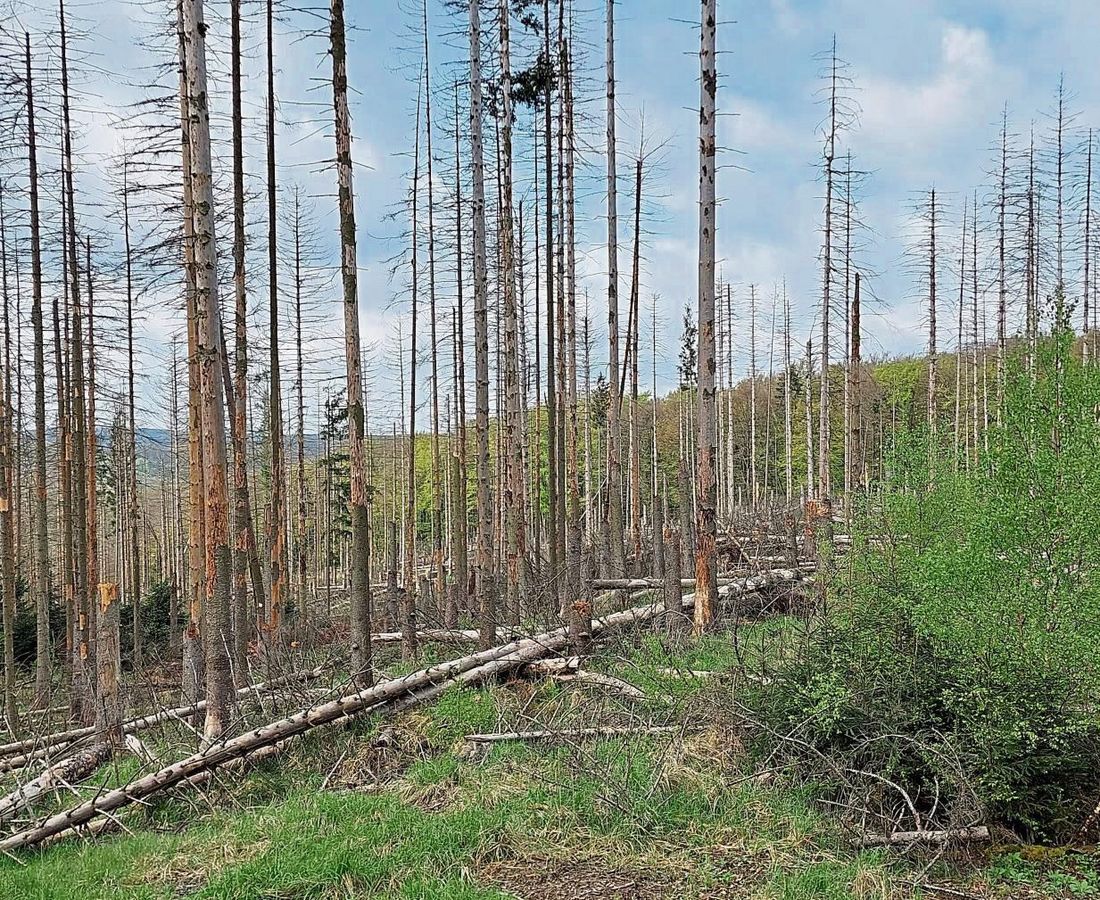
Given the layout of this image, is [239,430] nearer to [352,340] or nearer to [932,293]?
[352,340]

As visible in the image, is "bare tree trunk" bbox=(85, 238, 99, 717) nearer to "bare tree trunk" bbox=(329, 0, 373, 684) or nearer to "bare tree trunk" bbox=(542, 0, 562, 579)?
"bare tree trunk" bbox=(329, 0, 373, 684)

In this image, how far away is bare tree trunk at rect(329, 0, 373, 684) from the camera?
21.7 ft

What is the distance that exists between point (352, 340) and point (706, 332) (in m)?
3.81

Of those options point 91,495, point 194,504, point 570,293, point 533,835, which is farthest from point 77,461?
point 533,835

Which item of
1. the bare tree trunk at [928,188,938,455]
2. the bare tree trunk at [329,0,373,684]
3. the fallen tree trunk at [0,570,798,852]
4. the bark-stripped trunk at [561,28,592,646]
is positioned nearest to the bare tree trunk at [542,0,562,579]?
the bark-stripped trunk at [561,28,592,646]

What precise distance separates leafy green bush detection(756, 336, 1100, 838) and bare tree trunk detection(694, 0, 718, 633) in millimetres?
2675

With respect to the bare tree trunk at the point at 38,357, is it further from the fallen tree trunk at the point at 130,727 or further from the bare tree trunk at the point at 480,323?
the bare tree trunk at the point at 480,323

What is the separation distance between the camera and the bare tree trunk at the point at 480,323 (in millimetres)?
8664

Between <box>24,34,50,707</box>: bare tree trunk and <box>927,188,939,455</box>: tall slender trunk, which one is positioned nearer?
<box>24,34,50,707</box>: bare tree trunk

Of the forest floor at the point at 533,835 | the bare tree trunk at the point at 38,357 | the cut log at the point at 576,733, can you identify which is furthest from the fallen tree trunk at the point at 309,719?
the bare tree trunk at the point at 38,357

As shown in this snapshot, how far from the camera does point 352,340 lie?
22.3ft

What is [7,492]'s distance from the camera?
1095 cm

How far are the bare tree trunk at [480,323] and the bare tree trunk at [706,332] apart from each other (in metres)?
2.35

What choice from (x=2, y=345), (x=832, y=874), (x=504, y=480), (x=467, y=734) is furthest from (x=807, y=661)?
(x=2, y=345)
